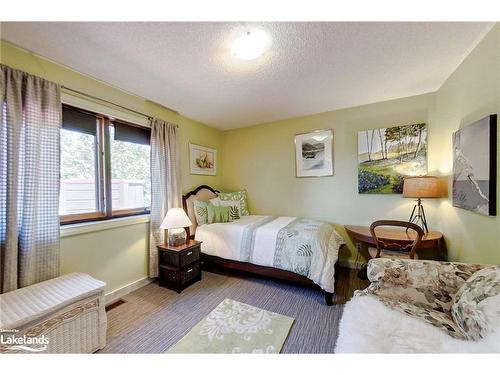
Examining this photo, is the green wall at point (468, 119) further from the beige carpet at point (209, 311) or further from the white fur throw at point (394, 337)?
the beige carpet at point (209, 311)

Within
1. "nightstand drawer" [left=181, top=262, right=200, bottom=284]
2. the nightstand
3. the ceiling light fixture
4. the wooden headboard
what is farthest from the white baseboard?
the ceiling light fixture

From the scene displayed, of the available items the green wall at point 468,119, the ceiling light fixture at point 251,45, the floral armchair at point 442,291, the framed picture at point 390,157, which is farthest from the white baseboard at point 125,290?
the green wall at point 468,119

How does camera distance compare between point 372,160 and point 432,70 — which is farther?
point 372,160

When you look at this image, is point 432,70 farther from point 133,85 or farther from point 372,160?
point 133,85

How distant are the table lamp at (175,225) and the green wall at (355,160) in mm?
1519

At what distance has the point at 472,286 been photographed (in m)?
1.00

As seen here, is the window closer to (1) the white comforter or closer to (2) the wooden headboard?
(2) the wooden headboard

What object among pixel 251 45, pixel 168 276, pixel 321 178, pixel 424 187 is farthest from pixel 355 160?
pixel 168 276

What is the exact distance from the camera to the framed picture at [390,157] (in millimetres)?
2385

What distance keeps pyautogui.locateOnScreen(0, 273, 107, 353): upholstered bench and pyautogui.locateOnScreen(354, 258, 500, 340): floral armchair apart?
1.90m

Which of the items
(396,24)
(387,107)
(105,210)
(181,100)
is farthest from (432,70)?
(105,210)

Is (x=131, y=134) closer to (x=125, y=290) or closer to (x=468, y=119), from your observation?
(x=125, y=290)

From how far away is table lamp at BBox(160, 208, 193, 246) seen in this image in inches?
86.9
